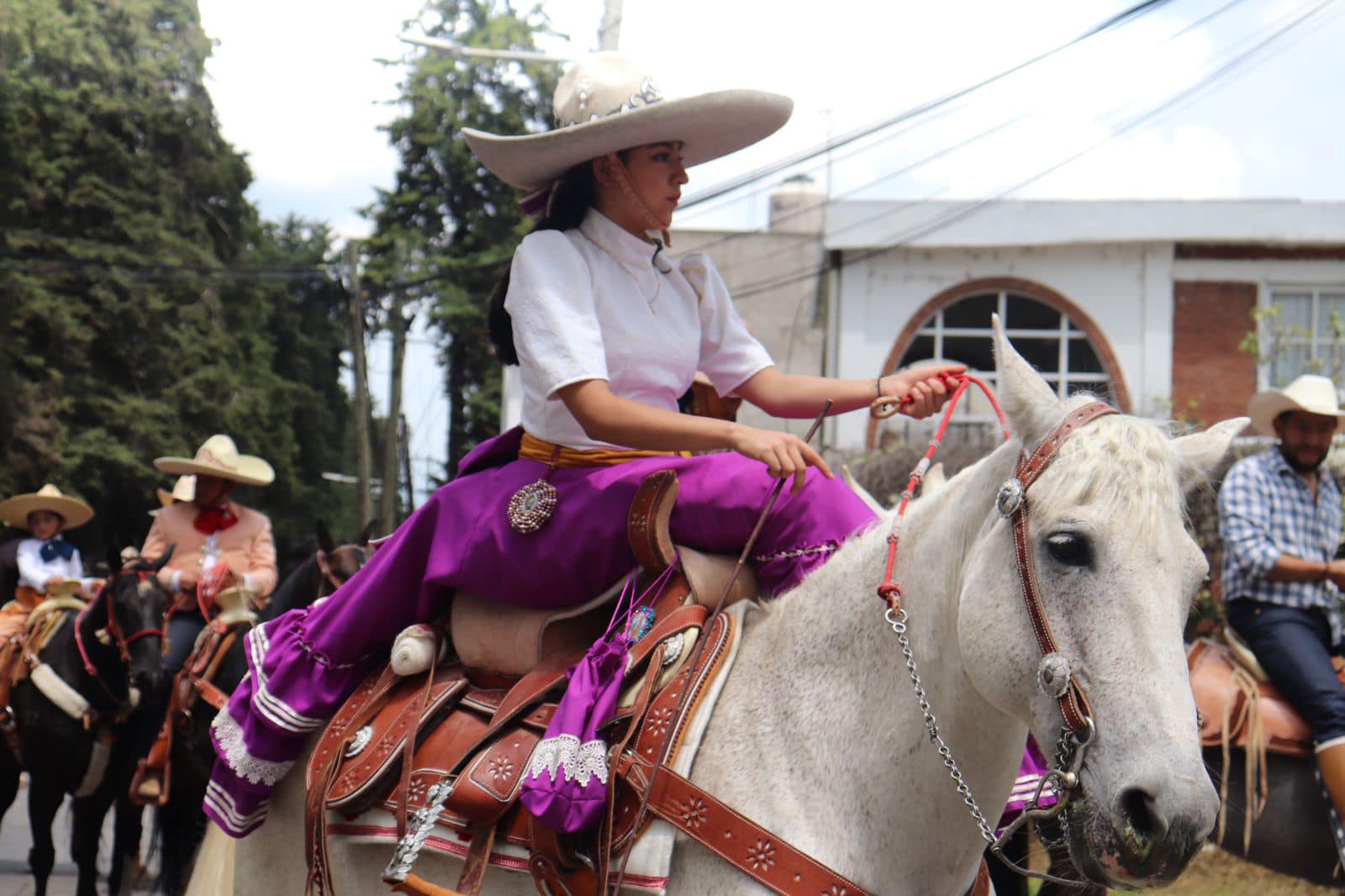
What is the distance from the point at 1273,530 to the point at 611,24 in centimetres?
632

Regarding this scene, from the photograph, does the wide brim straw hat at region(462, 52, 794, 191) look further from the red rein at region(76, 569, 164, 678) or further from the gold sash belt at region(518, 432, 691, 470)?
the red rein at region(76, 569, 164, 678)

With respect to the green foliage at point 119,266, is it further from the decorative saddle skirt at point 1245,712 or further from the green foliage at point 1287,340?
the decorative saddle skirt at point 1245,712

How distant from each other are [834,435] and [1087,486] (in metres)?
17.8

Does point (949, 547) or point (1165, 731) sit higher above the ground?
point (949, 547)

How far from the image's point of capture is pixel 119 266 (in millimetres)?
24906

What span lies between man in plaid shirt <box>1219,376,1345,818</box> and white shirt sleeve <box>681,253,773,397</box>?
283 centimetres

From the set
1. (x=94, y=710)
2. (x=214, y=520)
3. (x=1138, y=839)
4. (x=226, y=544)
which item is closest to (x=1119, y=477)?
(x=1138, y=839)

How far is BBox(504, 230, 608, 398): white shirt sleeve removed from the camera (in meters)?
2.69

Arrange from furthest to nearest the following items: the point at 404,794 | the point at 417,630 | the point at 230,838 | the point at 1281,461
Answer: the point at 1281,461 < the point at 230,838 < the point at 417,630 < the point at 404,794

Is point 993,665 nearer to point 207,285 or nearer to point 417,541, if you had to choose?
point 417,541

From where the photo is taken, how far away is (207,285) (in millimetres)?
27812

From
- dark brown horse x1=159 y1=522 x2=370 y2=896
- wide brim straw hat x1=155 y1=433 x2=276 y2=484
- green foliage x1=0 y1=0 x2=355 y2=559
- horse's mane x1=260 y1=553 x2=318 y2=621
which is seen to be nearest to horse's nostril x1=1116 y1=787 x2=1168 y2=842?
dark brown horse x1=159 y1=522 x2=370 y2=896

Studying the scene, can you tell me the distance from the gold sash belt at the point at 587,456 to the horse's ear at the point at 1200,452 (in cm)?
116

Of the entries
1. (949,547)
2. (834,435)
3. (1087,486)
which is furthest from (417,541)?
(834,435)
